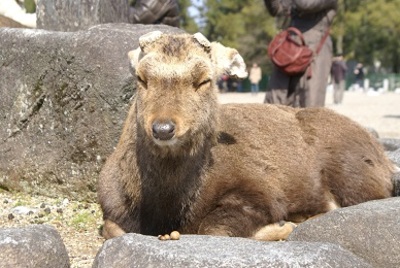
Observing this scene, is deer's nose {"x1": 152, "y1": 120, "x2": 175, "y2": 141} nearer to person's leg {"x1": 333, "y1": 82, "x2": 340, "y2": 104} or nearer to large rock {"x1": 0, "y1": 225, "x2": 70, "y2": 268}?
large rock {"x1": 0, "y1": 225, "x2": 70, "y2": 268}

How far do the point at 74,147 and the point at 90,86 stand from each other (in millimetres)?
595

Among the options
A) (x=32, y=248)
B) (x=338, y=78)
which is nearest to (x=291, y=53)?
(x=32, y=248)

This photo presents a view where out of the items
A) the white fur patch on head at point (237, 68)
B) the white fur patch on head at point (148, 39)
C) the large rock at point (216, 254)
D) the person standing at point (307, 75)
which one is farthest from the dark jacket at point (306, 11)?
the large rock at point (216, 254)

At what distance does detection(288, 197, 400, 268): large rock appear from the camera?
16.4 ft

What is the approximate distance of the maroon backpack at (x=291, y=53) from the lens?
10672 mm

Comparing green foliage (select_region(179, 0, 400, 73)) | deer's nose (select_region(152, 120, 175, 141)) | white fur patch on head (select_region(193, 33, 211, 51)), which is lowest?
green foliage (select_region(179, 0, 400, 73))

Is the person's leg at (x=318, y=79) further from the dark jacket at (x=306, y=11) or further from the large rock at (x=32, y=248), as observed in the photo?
the large rock at (x=32, y=248)

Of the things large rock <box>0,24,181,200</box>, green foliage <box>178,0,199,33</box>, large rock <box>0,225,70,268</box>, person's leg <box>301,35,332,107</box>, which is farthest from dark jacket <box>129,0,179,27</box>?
green foliage <box>178,0,199,33</box>

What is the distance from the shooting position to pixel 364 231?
5121mm

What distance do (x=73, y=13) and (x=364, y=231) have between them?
470 centimetres

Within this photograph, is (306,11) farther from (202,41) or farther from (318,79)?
(202,41)

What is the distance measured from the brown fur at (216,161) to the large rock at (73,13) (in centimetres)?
255

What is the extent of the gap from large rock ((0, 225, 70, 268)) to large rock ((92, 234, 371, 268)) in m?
0.36

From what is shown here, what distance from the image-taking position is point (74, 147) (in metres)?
7.26
